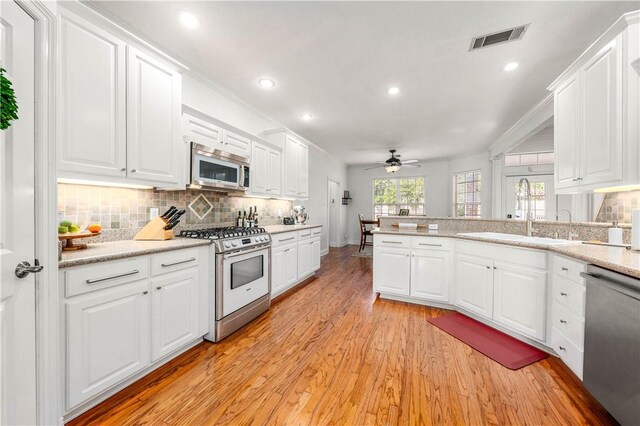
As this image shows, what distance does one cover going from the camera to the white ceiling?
1.83 m

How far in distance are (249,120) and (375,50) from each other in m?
2.07

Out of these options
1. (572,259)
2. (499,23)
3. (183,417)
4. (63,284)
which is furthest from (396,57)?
(183,417)

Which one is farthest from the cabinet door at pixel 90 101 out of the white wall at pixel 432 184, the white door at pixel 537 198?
the white wall at pixel 432 184

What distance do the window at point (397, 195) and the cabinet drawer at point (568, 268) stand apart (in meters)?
6.04

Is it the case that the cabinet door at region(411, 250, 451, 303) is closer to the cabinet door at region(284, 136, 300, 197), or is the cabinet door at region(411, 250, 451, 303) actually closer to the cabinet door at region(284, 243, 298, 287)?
the cabinet door at region(284, 243, 298, 287)

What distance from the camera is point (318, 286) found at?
381 cm

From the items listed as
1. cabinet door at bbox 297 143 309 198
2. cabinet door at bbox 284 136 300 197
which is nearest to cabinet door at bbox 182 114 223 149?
cabinet door at bbox 284 136 300 197

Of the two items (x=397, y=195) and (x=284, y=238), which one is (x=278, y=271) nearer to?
(x=284, y=238)

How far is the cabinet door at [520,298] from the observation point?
2047 mm

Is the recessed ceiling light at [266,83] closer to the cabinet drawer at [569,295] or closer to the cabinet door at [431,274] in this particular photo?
the cabinet door at [431,274]

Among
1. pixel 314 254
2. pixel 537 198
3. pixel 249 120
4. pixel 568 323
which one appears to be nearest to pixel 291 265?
pixel 314 254

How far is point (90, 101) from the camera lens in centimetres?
160

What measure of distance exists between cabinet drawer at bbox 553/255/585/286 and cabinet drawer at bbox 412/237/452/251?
1.02m

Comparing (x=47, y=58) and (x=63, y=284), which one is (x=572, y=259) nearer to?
(x=63, y=284)
